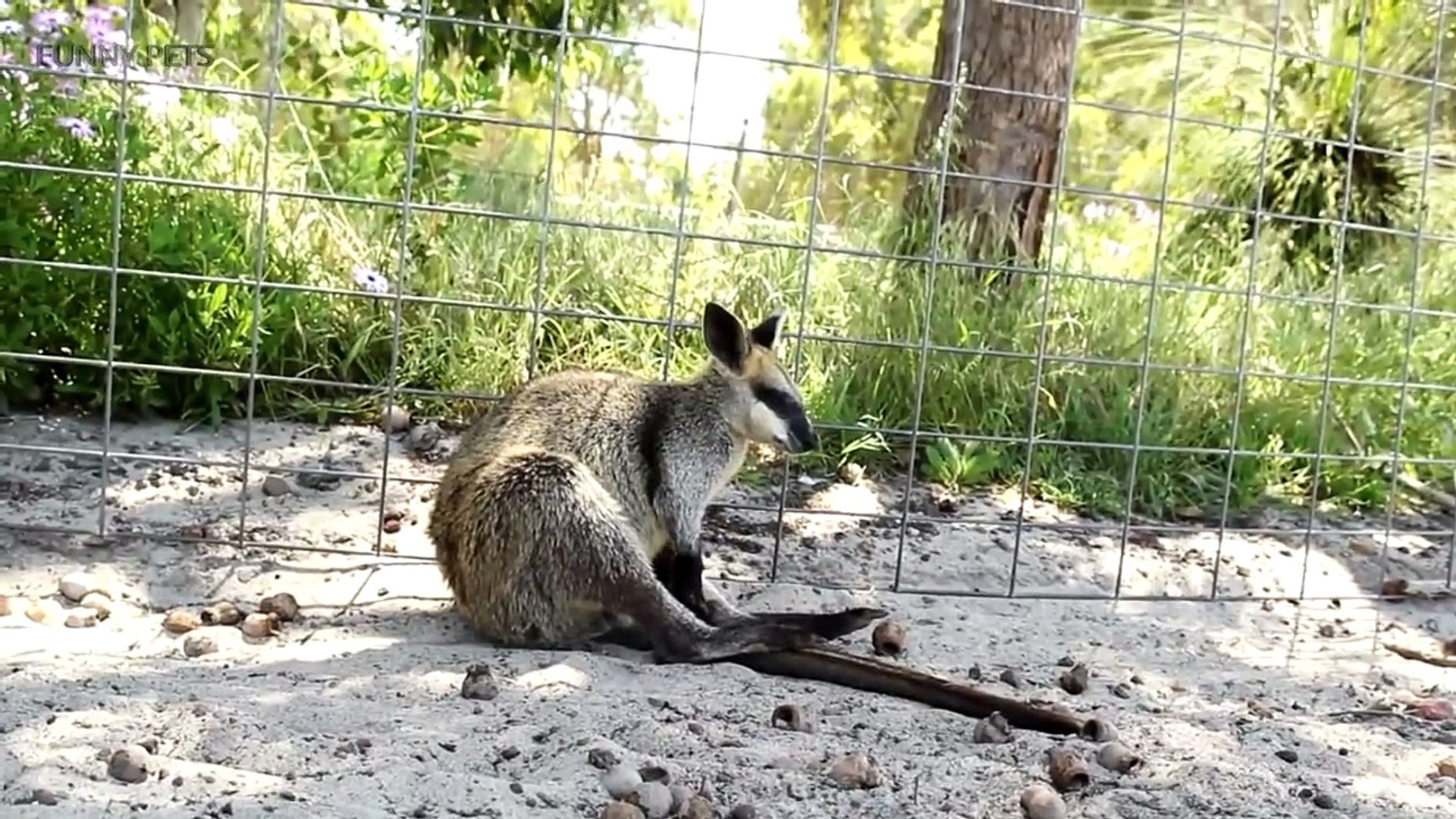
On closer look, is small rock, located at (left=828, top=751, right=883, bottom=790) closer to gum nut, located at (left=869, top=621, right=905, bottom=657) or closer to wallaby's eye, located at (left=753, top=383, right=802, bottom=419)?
gum nut, located at (left=869, top=621, right=905, bottom=657)

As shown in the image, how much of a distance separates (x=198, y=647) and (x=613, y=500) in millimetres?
1156

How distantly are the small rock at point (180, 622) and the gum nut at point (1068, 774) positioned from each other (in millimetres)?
2308

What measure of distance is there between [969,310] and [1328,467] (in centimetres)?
166

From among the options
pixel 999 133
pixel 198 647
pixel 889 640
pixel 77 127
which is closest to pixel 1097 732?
pixel 889 640

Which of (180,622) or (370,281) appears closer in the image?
(180,622)

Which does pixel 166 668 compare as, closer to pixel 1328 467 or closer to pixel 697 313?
pixel 697 313

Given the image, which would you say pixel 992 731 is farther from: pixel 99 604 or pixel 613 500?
pixel 99 604

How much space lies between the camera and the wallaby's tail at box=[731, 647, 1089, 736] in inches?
157

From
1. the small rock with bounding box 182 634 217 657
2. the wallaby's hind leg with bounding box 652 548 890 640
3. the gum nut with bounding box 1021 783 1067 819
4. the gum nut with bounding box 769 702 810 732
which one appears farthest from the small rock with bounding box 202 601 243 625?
the gum nut with bounding box 1021 783 1067 819

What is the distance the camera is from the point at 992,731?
3.87 metres

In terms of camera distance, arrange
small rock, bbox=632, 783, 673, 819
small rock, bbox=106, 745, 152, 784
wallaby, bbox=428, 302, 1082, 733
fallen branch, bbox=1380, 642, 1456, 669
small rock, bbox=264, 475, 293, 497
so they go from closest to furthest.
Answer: small rock, bbox=106, 745, 152, 784, small rock, bbox=632, 783, 673, 819, wallaby, bbox=428, 302, 1082, 733, fallen branch, bbox=1380, 642, 1456, 669, small rock, bbox=264, 475, 293, 497

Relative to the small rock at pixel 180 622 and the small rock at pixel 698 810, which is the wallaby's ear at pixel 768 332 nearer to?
the small rock at pixel 180 622

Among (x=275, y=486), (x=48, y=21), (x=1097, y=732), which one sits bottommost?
(x=1097, y=732)

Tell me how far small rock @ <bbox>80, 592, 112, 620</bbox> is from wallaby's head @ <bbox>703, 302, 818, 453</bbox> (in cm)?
181
